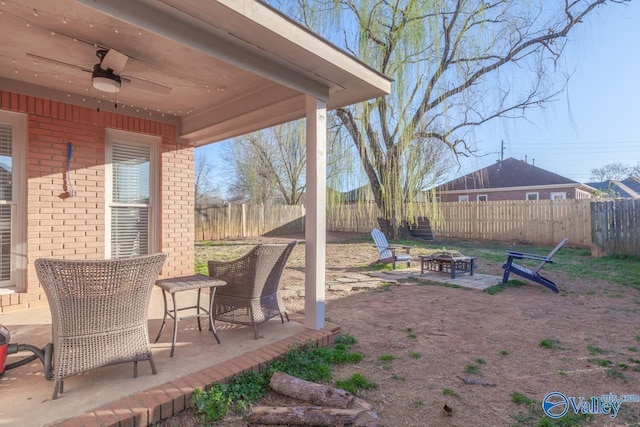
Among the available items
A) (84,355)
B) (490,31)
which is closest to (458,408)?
(84,355)

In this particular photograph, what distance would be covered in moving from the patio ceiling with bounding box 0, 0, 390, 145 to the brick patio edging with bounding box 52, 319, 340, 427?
2104 mm

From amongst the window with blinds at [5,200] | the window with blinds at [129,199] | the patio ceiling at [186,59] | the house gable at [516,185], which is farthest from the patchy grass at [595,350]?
the house gable at [516,185]

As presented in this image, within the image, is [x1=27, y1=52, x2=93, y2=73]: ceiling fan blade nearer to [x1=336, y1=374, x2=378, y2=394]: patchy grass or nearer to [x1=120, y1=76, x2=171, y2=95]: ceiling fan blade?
[x1=120, y1=76, x2=171, y2=95]: ceiling fan blade

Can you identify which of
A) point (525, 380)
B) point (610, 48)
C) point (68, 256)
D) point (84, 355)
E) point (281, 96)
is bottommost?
point (525, 380)

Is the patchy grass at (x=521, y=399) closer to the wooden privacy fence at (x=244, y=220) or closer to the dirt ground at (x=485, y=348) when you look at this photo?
the dirt ground at (x=485, y=348)

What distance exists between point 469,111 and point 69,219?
869 cm

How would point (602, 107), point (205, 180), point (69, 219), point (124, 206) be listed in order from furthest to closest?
point (205, 180) < point (602, 107) < point (124, 206) < point (69, 219)

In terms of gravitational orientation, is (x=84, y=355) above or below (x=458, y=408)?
above

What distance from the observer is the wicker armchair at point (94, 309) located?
1849mm

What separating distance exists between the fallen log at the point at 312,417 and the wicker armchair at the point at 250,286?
99 cm

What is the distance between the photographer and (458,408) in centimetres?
212

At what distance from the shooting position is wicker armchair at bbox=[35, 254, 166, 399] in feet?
6.07

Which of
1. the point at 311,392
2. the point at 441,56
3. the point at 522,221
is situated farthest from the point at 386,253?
the point at 522,221

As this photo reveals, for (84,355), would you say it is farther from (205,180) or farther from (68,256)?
(205,180)
